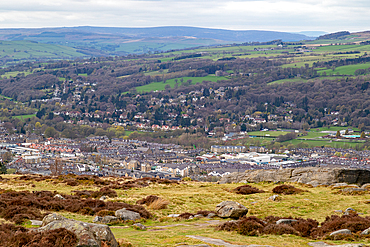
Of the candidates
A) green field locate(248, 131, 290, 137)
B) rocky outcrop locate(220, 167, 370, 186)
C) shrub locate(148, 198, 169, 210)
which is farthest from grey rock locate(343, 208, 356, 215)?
green field locate(248, 131, 290, 137)

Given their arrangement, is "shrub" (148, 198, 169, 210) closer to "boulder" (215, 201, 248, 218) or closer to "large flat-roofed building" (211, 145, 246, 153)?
"boulder" (215, 201, 248, 218)

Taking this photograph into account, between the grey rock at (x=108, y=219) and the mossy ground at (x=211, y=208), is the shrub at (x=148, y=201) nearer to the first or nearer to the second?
the mossy ground at (x=211, y=208)

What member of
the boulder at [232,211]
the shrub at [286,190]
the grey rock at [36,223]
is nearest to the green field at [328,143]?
the shrub at [286,190]

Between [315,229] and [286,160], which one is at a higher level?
[315,229]

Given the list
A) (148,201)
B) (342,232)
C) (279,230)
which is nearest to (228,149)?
(148,201)

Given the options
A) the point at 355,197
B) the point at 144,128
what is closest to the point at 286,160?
the point at 144,128

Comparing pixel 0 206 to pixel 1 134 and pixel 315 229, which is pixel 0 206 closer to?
pixel 315 229

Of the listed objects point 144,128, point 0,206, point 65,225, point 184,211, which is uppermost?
point 65,225
